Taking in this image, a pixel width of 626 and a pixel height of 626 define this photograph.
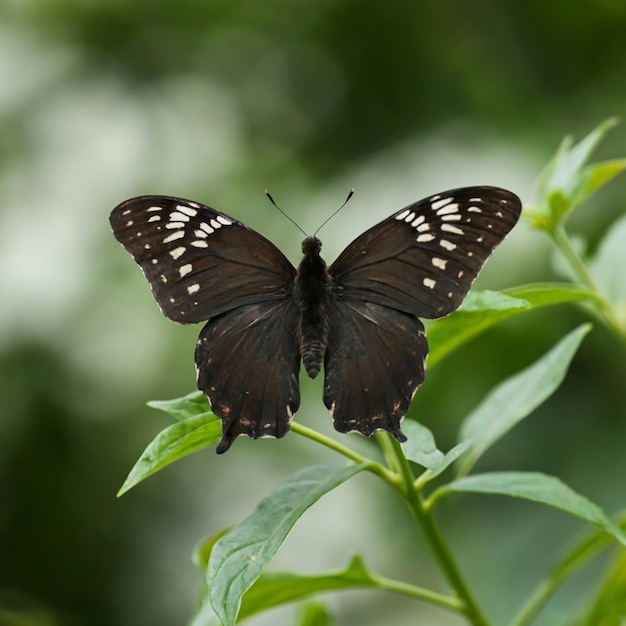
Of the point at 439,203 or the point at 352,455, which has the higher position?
the point at 439,203

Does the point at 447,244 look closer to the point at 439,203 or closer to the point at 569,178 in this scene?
the point at 439,203

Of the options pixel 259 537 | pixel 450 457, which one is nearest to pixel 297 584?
pixel 259 537

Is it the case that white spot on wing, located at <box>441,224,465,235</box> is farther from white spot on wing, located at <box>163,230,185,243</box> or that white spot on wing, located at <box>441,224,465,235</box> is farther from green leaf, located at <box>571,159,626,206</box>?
white spot on wing, located at <box>163,230,185,243</box>

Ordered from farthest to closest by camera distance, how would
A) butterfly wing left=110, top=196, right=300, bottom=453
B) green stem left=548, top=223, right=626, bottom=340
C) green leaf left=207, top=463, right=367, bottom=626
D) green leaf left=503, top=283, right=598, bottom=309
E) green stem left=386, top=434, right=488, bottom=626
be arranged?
1. green stem left=548, top=223, right=626, bottom=340
2. butterfly wing left=110, top=196, right=300, bottom=453
3. green leaf left=503, top=283, right=598, bottom=309
4. green stem left=386, top=434, right=488, bottom=626
5. green leaf left=207, top=463, right=367, bottom=626

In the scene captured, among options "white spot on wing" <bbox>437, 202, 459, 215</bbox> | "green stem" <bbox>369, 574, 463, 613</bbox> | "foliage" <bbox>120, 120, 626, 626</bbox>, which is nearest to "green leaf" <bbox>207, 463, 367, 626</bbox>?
"foliage" <bbox>120, 120, 626, 626</bbox>

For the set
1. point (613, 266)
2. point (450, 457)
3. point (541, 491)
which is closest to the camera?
point (450, 457)

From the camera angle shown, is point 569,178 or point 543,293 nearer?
point 543,293

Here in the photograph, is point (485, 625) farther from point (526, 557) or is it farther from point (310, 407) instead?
point (310, 407)

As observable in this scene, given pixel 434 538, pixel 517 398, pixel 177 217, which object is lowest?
pixel 434 538

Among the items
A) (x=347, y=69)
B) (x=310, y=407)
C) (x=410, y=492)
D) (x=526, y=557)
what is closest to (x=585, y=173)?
(x=410, y=492)
